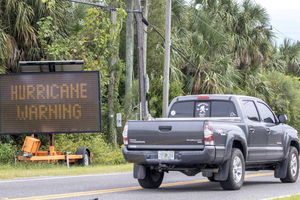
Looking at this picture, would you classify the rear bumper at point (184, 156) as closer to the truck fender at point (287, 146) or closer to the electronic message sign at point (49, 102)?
the truck fender at point (287, 146)

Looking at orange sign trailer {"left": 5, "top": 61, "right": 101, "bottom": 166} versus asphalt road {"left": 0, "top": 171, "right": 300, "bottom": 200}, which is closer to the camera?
asphalt road {"left": 0, "top": 171, "right": 300, "bottom": 200}

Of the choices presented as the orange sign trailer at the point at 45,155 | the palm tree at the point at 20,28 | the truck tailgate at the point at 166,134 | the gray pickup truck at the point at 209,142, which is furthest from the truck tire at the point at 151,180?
the palm tree at the point at 20,28

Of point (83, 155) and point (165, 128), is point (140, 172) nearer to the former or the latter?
point (165, 128)

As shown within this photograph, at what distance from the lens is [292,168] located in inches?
642

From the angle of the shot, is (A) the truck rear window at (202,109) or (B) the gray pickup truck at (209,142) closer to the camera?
(B) the gray pickup truck at (209,142)

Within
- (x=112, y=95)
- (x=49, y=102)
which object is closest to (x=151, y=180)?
(x=49, y=102)

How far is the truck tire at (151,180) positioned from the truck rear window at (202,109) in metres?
1.50

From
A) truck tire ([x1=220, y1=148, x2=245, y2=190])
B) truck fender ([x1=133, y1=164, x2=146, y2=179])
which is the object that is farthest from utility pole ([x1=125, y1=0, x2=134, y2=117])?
truck tire ([x1=220, y1=148, x2=245, y2=190])

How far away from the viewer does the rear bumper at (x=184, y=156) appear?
13.0 meters

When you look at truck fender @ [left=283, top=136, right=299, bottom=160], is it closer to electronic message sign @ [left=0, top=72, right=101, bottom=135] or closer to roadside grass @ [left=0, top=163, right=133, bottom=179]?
roadside grass @ [left=0, top=163, right=133, bottom=179]

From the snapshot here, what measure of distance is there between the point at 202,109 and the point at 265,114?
1.58 meters

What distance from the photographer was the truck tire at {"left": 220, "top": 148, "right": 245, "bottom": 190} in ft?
44.5

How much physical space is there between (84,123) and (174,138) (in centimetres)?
1124

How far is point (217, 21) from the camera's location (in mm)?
39281
